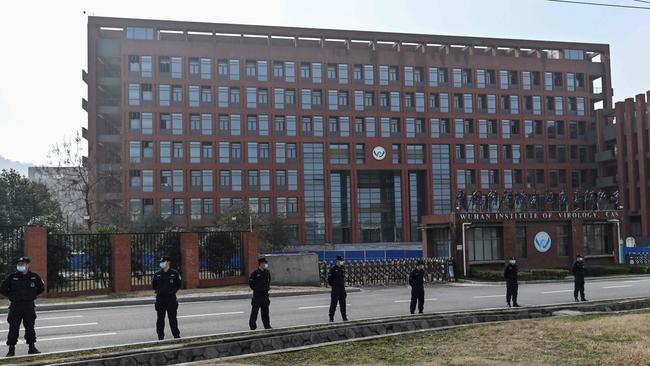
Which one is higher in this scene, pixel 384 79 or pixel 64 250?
pixel 384 79

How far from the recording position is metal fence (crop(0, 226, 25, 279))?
25.4 meters

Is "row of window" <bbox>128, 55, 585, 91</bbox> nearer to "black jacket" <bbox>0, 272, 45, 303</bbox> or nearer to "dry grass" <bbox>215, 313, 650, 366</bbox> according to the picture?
"black jacket" <bbox>0, 272, 45, 303</bbox>

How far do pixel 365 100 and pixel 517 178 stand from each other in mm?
21095

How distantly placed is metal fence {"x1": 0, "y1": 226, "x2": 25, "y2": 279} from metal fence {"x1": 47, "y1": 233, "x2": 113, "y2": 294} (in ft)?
3.35

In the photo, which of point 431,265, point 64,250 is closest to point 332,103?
point 431,265

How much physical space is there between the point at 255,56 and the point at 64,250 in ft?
165

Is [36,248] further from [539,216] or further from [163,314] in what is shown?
[539,216]

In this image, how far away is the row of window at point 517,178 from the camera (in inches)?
3137

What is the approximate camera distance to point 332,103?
249ft

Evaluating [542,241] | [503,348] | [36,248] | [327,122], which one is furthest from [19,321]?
[327,122]

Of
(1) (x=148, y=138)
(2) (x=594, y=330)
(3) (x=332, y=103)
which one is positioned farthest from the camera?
(3) (x=332, y=103)

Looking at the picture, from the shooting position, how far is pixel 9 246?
2569 centimetres

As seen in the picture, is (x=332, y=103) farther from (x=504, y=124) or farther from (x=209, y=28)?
(x=504, y=124)

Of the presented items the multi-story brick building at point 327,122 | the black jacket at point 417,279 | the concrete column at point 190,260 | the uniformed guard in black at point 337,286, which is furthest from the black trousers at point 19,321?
the multi-story brick building at point 327,122
